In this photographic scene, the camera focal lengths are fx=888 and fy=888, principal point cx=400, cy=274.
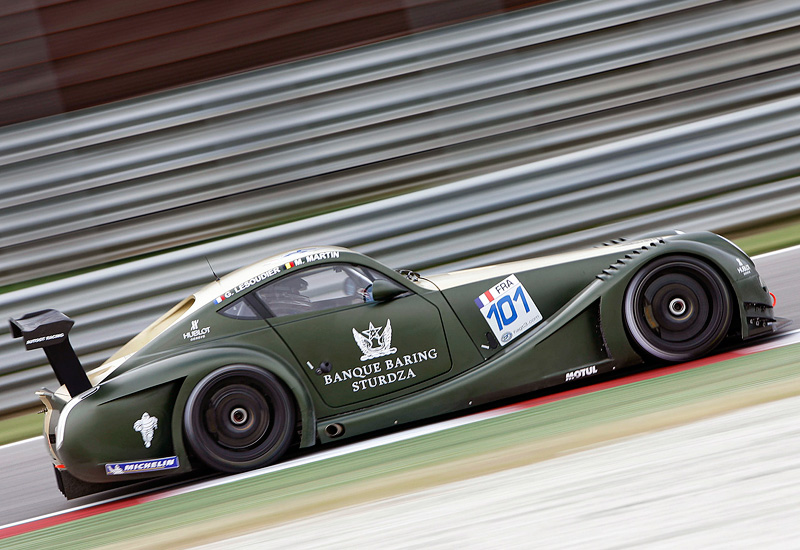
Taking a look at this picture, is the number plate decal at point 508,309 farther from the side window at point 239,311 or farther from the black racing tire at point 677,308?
the side window at point 239,311

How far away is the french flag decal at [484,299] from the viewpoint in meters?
5.22

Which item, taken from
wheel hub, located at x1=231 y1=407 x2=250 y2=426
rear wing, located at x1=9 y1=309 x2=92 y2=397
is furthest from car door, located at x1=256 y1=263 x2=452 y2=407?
rear wing, located at x1=9 y1=309 x2=92 y2=397

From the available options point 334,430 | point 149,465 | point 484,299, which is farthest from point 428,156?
point 149,465

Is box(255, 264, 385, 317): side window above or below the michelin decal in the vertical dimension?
above

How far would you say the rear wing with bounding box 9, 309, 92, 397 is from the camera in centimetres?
488

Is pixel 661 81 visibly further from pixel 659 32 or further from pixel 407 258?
pixel 407 258

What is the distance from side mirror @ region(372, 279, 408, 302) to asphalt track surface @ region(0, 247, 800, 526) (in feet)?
6.22

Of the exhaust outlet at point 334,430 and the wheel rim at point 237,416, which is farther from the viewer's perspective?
the exhaust outlet at point 334,430

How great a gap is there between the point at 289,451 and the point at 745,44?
6232 millimetres

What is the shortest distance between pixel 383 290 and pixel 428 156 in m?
3.66

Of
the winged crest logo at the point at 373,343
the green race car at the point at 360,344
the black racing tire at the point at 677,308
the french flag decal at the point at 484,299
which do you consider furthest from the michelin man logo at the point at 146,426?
the black racing tire at the point at 677,308

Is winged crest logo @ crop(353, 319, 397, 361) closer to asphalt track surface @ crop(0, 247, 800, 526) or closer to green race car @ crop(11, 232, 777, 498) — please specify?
green race car @ crop(11, 232, 777, 498)

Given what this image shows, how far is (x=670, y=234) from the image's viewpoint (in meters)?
5.73

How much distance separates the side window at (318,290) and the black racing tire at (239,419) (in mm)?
434
